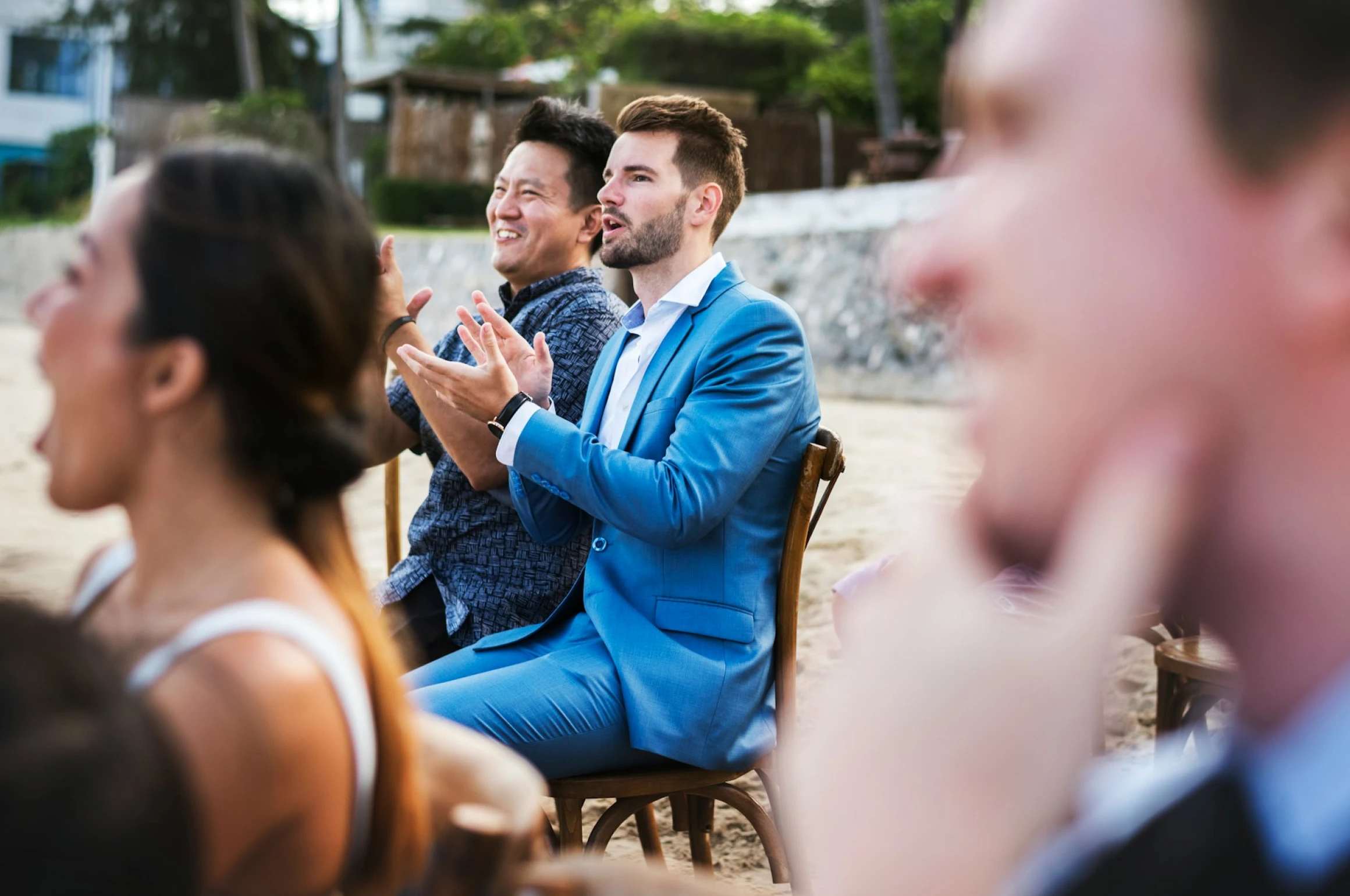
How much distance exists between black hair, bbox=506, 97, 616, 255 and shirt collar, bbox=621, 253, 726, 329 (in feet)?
2.41

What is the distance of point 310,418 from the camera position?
→ 1.14 m

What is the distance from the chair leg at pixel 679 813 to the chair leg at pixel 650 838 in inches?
11.4

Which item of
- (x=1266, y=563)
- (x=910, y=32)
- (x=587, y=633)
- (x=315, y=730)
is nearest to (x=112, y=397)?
(x=315, y=730)

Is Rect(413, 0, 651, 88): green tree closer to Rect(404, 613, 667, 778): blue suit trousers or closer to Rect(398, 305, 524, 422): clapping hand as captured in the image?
Rect(398, 305, 524, 422): clapping hand

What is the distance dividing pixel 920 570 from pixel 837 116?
879 inches

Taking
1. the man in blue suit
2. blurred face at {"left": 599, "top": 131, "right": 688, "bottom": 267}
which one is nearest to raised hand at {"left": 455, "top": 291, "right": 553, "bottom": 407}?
the man in blue suit

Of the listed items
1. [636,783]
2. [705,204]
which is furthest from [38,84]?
[636,783]

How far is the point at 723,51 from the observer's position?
77.1ft

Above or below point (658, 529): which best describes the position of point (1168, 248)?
above

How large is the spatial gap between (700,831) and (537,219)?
170 centimetres

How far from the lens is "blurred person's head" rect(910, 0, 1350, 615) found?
0.50m

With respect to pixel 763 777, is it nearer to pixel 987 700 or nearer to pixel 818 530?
pixel 987 700

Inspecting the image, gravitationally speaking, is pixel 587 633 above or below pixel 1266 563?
below

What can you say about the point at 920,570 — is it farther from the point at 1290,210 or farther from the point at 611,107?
the point at 611,107
